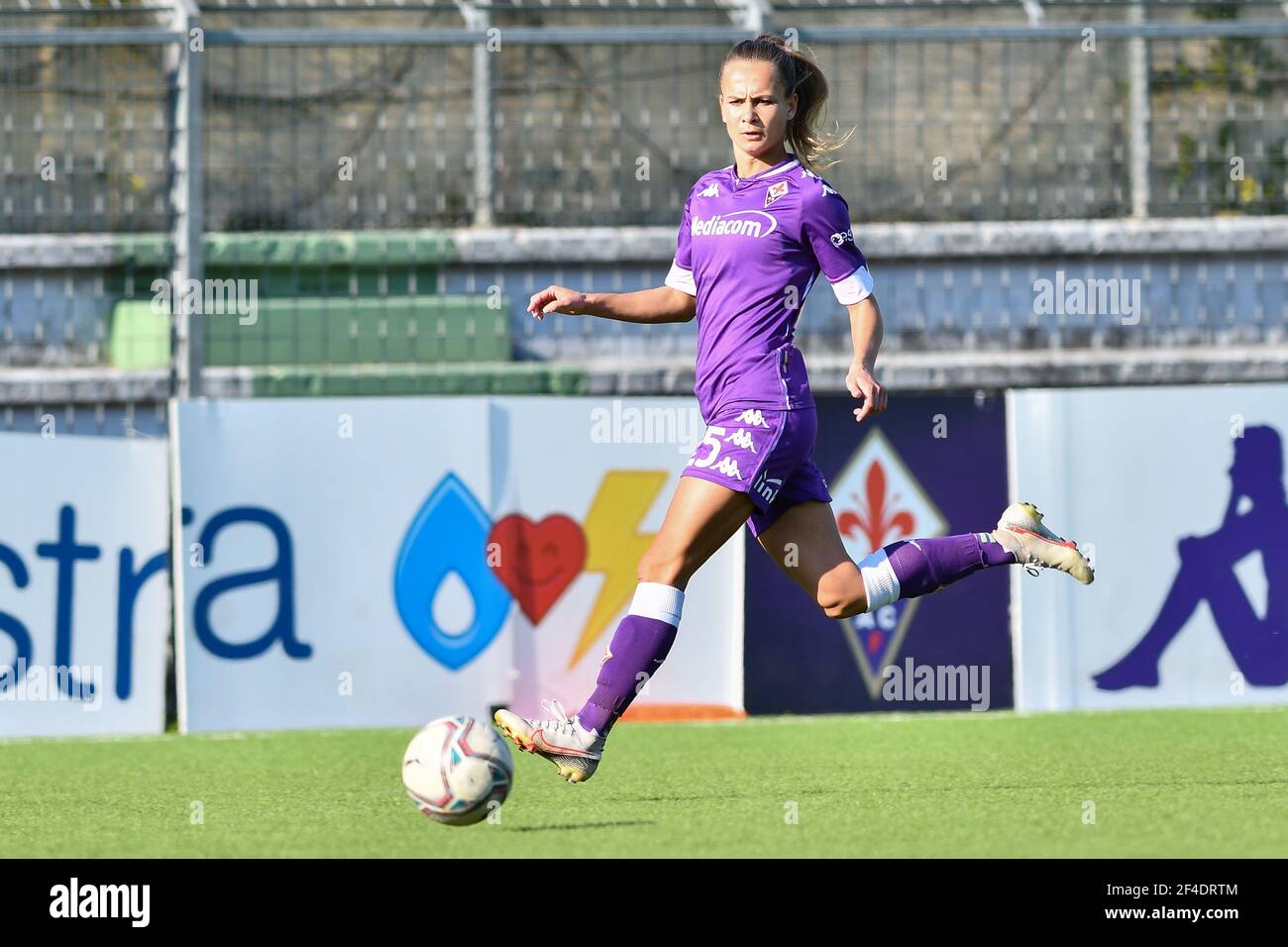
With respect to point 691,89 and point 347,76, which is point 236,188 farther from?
point 691,89

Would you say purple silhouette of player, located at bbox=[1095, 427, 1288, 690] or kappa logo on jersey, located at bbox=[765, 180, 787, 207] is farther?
purple silhouette of player, located at bbox=[1095, 427, 1288, 690]

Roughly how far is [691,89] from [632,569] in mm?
2625

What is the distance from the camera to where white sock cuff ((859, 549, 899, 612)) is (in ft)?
18.5

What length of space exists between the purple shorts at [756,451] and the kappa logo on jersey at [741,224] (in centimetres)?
51

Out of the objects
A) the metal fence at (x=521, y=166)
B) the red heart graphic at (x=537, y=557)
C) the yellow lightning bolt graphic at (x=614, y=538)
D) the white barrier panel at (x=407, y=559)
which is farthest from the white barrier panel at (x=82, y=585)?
the yellow lightning bolt graphic at (x=614, y=538)

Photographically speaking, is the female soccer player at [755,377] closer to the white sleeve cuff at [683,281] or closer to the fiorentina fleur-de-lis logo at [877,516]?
the white sleeve cuff at [683,281]

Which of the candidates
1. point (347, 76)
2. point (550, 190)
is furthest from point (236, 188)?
point (550, 190)

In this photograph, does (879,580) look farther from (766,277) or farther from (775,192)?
(775,192)

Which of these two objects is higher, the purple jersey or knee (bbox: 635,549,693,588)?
the purple jersey

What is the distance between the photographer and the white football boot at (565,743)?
5.18 m

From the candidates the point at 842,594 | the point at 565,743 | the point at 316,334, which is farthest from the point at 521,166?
the point at 565,743

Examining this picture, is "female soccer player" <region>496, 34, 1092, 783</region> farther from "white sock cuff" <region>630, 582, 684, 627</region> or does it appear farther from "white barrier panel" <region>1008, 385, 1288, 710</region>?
"white barrier panel" <region>1008, 385, 1288, 710</region>

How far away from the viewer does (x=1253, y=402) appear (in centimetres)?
887

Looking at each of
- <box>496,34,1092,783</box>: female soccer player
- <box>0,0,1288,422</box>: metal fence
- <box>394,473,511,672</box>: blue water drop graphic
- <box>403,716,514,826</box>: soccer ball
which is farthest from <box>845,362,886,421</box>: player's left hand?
<box>0,0,1288,422</box>: metal fence
